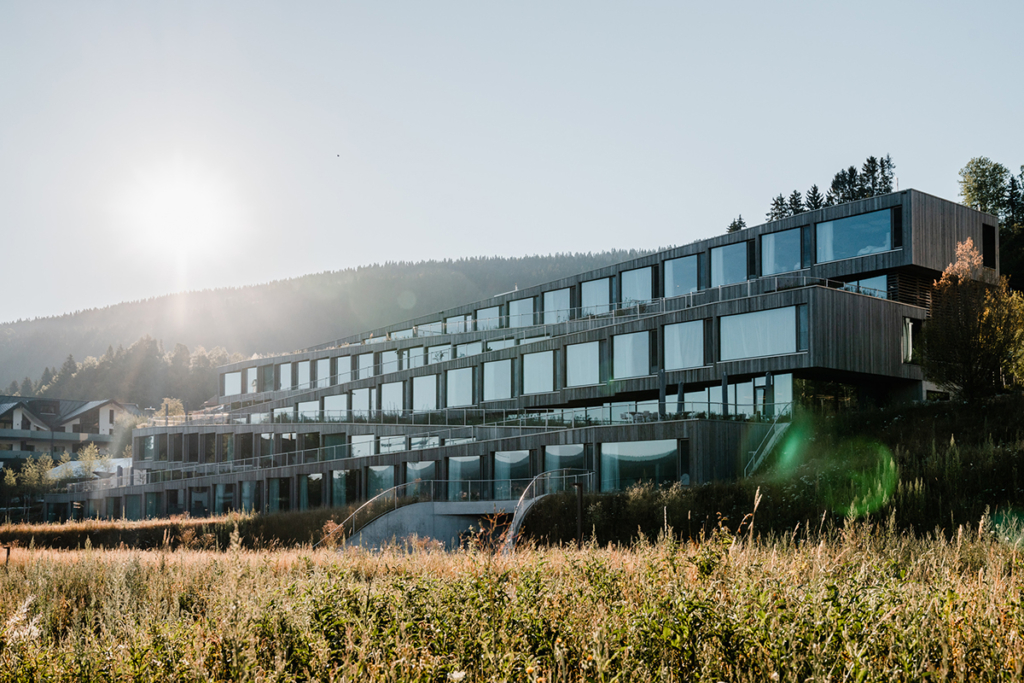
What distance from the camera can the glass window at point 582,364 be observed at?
35.1 m

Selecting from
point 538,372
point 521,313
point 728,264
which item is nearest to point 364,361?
point 521,313

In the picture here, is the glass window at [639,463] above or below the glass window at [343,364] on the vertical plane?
below

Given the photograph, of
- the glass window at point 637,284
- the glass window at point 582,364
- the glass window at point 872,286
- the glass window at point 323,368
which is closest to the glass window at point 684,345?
the glass window at point 582,364

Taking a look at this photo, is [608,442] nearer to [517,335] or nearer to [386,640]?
[517,335]

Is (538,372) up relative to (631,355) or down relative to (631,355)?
down

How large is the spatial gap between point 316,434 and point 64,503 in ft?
75.7

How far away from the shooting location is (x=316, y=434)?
150 ft

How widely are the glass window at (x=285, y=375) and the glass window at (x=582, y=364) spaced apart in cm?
2909

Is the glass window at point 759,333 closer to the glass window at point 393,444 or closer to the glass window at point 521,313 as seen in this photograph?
the glass window at point 393,444

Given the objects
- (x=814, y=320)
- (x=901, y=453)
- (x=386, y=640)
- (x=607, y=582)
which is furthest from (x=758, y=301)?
(x=386, y=640)

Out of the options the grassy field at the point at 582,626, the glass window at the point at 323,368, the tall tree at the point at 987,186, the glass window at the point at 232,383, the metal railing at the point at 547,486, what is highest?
the tall tree at the point at 987,186

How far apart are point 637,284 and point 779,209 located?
41.5 m

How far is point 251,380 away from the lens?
63.2 meters

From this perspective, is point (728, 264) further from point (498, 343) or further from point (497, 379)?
point (498, 343)
